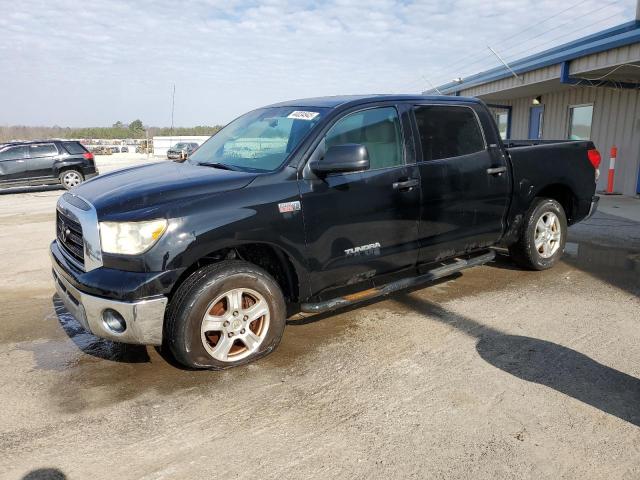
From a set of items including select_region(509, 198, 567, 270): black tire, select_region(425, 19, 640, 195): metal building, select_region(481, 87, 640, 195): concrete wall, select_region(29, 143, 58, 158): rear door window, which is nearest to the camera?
Result: select_region(509, 198, 567, 270): black tire

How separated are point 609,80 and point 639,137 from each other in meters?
1.51

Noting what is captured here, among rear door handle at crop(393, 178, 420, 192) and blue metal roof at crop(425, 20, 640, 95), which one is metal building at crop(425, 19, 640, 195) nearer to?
blue metal roof at crop(425, 20, 640, 95)

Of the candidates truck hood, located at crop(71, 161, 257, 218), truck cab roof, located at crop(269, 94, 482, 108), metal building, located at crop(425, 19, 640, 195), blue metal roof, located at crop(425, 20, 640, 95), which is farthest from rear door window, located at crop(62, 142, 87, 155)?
truck hood, located at crop(71, 161, 257, 218)

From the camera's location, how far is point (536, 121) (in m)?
Answer: 17.6

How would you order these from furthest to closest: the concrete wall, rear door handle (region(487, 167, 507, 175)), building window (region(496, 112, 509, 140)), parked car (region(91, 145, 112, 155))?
parked car (region(91, 145, 112, 155)) → building window (region(496, 112, 509, 140)) → the concrete wall → rear door handle (region(487, 167, 507, 175))

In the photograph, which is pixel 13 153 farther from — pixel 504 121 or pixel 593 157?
pixel 504 121

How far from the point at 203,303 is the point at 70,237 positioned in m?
1.18

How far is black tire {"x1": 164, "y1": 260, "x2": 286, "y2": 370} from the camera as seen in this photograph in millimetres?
3432

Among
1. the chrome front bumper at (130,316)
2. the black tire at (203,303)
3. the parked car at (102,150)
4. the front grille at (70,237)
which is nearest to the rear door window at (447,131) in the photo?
the black tire at (203,303)

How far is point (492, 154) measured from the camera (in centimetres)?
523

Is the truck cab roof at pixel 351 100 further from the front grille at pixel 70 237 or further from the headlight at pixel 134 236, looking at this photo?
the front grille at pixel 70 237

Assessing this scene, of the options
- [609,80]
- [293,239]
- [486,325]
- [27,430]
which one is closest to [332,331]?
[293,239]

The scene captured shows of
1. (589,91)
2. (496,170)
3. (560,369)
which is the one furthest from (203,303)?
(589,91)

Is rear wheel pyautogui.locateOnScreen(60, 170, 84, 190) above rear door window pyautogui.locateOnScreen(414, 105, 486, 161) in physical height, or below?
below
